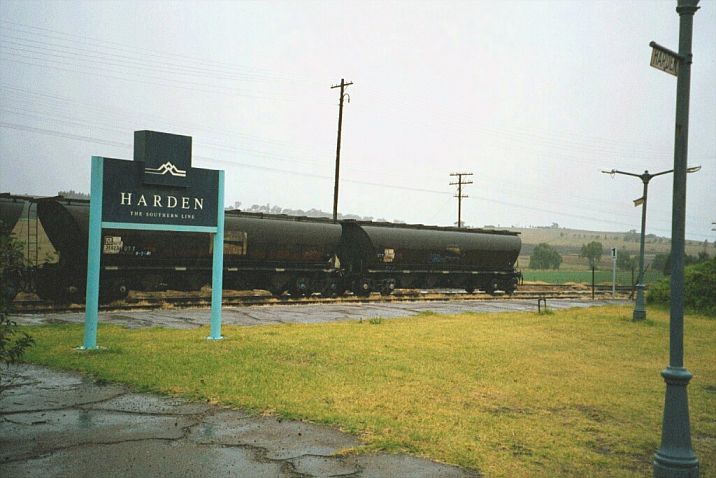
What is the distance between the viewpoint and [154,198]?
13406 mm

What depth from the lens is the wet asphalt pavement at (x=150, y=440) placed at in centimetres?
602

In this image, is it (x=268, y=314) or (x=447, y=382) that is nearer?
(x=447, y=382)

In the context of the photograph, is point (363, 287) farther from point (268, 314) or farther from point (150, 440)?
point (150, 440)

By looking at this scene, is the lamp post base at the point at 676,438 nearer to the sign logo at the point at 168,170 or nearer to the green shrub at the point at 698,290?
the sign logo at the point at 168,170

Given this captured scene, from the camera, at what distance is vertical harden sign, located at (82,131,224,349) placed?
12.5 m

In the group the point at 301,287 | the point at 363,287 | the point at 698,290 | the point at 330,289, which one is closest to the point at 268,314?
the point at 301,287

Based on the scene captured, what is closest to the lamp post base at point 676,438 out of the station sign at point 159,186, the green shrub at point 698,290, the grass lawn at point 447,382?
the grass lawn at point 447,382

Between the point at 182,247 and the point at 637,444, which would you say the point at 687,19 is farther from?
the point at 182,247

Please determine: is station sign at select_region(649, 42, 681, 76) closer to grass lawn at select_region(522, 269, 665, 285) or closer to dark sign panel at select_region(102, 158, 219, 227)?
dark sign panel at select_region(102, 158, 219, 227)

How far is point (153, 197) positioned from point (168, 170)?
0.69 m

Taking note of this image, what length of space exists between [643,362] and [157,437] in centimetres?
1059

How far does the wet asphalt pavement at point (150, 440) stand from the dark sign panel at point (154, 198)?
13.1 feet

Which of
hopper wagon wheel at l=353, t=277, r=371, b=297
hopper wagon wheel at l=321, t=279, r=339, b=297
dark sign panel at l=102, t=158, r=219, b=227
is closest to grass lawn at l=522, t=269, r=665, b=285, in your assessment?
hopper wagon wheel at l=353, t=277, r=371, b=297

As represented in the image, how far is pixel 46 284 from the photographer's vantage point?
70.0ft
